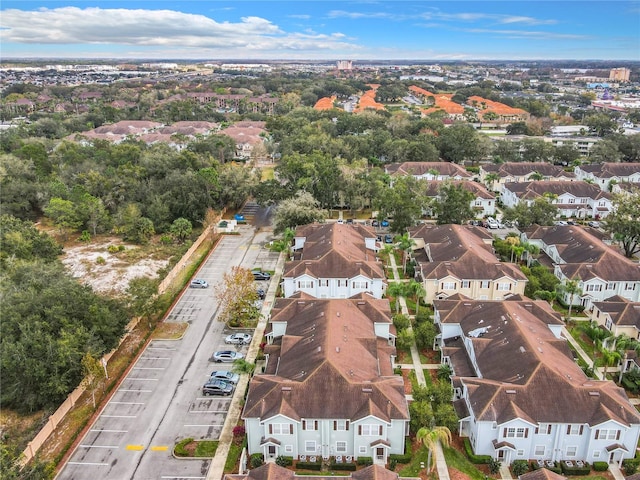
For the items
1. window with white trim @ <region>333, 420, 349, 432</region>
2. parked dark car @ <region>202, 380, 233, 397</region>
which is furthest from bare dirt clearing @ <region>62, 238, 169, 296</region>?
window with white trim @ <region>333, 420, 349, 432</region>

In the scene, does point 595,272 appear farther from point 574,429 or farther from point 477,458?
point 477,458

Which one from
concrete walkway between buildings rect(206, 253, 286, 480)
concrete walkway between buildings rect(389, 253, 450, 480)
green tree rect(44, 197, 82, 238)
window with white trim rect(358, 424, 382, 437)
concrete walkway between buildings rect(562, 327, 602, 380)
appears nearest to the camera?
concrete walkway between buildings rect(389, 253, 450, 480)

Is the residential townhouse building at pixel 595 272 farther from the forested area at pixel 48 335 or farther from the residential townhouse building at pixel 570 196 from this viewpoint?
the forested area at pixel 48 335

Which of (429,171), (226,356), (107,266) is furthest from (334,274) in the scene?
(429,171)

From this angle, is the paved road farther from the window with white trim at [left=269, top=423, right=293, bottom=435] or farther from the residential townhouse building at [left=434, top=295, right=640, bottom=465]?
the residential townhouse building at [left=434, top=295, right=640, bottom=465]

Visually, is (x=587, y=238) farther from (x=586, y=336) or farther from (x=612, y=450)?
(x=612, y=450)

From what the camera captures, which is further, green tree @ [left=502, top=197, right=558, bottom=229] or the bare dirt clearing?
green tree @ [left=502, top=197, right=558, bottom=229]

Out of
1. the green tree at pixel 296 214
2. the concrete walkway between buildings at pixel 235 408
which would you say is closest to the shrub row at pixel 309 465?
the concrete walkway between buildings at pixel 235 408
